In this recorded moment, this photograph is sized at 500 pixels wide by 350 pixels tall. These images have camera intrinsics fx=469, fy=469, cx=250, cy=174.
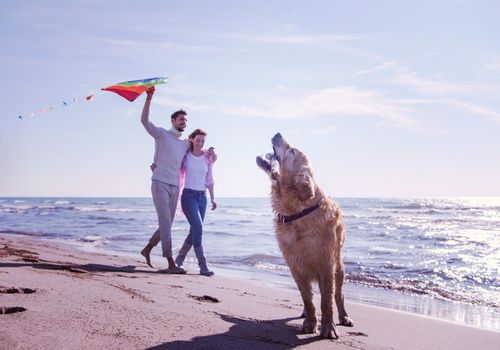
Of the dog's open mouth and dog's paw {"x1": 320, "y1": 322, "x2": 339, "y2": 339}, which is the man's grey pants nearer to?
the dog's open mouth

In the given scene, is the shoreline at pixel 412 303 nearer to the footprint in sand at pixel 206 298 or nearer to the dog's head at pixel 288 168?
the footprint in sand at pixel 206 298

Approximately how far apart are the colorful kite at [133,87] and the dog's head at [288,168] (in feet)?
9.62

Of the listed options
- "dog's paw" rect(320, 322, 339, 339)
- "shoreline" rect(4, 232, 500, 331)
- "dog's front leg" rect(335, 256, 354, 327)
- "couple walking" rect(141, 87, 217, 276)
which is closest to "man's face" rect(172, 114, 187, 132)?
"couple walking" rect(141, 87, 217, 276)

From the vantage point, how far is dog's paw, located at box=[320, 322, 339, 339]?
3828 millimetres

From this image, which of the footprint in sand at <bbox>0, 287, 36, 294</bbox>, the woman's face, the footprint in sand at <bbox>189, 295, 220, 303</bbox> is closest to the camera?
the footprint in sand at <bbox>0, 287, 36, 294</bbox>

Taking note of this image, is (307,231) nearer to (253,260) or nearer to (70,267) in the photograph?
(70,267)

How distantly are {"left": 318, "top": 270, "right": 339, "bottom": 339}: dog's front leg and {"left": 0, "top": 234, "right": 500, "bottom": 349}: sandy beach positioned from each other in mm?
94

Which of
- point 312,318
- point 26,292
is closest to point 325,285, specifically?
point 312,318

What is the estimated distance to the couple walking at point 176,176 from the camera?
7262mm

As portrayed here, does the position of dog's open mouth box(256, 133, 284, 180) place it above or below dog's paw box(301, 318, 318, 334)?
above

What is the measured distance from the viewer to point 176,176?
7379mm

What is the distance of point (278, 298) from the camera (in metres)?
6.00

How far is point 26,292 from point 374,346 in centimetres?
292

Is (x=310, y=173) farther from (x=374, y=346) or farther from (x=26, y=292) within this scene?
(x=26, y=292)
